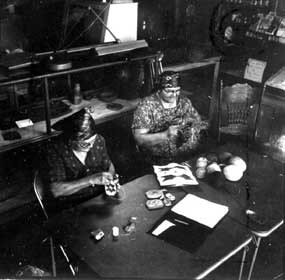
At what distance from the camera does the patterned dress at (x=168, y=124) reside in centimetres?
385

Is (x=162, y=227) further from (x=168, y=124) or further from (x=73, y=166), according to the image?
(x=168, y=124)

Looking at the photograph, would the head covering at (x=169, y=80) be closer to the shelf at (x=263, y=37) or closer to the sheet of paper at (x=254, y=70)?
the shelf at (x=263, y=37)

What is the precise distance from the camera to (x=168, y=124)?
3.98 metres

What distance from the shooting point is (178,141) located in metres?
3.96

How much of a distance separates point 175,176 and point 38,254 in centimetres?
154

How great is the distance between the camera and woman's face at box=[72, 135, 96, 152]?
9.94 ft

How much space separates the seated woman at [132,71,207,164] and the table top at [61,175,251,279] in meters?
1.13

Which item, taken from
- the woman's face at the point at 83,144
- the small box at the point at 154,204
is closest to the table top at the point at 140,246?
the small box at the point at 154,204

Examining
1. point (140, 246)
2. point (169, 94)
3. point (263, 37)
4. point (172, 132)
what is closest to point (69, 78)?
point (169, 94)

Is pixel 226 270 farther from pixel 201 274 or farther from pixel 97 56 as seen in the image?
pixel 97 56

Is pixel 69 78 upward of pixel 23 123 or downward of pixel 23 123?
upward

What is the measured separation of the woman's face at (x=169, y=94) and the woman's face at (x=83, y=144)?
1060 millimetres

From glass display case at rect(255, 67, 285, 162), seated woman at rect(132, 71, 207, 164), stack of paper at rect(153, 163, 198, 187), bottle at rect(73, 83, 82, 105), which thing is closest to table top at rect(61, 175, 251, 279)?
stack of paper at rect(153, 163, 198, 187)

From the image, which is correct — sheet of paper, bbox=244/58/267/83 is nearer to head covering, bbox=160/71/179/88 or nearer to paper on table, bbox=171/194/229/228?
head covering, bbox=160/71/179/88
